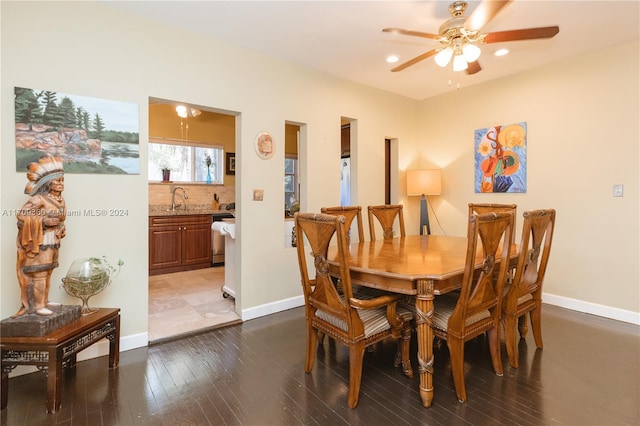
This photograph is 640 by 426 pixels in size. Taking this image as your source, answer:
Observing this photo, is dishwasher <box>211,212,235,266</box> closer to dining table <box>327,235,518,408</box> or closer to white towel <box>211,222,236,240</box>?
white towel <box>211,222,236,240</box>

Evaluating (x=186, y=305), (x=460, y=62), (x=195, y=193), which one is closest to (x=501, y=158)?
(x=460, y=62)

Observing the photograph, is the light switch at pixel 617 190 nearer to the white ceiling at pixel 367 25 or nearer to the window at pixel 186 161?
the white ceiling at pixel 367 25

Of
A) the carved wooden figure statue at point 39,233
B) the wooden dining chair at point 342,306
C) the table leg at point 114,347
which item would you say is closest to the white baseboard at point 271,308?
the table leg at point 114,347

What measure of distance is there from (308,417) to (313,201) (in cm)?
239

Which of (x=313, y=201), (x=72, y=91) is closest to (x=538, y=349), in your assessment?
(x=313, y=201)

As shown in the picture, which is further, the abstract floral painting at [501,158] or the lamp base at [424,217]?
the lamp base at [424,217]

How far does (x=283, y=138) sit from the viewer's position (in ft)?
11.6

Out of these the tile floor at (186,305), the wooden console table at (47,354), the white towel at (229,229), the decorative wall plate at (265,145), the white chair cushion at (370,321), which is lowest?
the tile floor at (186,305)

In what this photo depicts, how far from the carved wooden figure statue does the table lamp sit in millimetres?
3984

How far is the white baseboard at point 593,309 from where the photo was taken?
10.4 feet

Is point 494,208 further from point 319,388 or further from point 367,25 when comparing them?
point 319,388

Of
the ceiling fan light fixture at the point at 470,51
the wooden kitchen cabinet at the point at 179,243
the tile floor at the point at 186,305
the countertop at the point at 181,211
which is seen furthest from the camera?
the countertop at the point at 181,211

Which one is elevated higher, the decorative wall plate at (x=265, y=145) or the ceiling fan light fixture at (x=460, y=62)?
the ceiling fan light fixture at (x=460, y=62)

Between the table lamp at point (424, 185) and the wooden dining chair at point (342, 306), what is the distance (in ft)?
9.09
